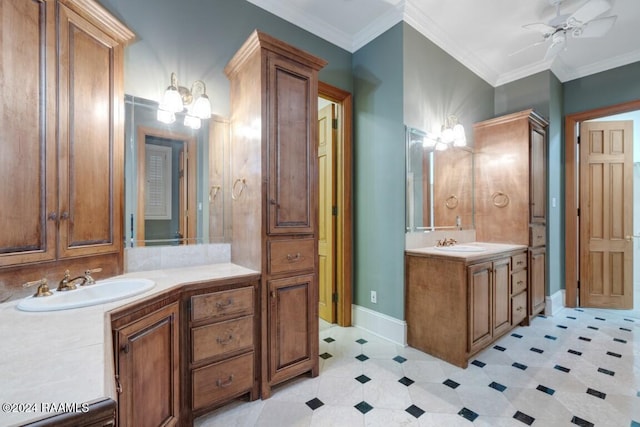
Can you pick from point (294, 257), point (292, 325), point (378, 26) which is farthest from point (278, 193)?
point (378, 26)

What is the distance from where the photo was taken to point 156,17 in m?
1.81

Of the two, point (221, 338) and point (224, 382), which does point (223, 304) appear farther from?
point (224, 382)

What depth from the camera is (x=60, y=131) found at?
4.31 feet

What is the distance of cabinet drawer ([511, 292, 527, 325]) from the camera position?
2.65 metres

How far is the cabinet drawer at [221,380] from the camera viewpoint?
1501mm

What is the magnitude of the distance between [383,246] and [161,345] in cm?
190

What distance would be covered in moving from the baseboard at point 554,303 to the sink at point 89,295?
4.00 metres

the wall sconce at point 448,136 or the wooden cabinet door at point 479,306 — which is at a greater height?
the wall sconce at point 448,136

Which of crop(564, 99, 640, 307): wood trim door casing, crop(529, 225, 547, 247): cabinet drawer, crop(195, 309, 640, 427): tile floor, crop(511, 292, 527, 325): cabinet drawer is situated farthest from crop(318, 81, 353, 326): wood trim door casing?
crop(564, 99, 640, 307): wood trim door casing

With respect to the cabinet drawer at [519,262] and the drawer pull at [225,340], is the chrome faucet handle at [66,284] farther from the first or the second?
the cabinet drawer at [519,262]

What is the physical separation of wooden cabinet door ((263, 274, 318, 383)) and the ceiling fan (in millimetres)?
2856

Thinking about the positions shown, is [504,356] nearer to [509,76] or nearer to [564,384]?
[564,384]

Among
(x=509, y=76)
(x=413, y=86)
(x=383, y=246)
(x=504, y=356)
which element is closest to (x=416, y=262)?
(x=383, y=246)

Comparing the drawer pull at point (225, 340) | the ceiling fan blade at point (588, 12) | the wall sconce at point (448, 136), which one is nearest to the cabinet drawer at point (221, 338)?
the drawer pull at point (225, 340)
